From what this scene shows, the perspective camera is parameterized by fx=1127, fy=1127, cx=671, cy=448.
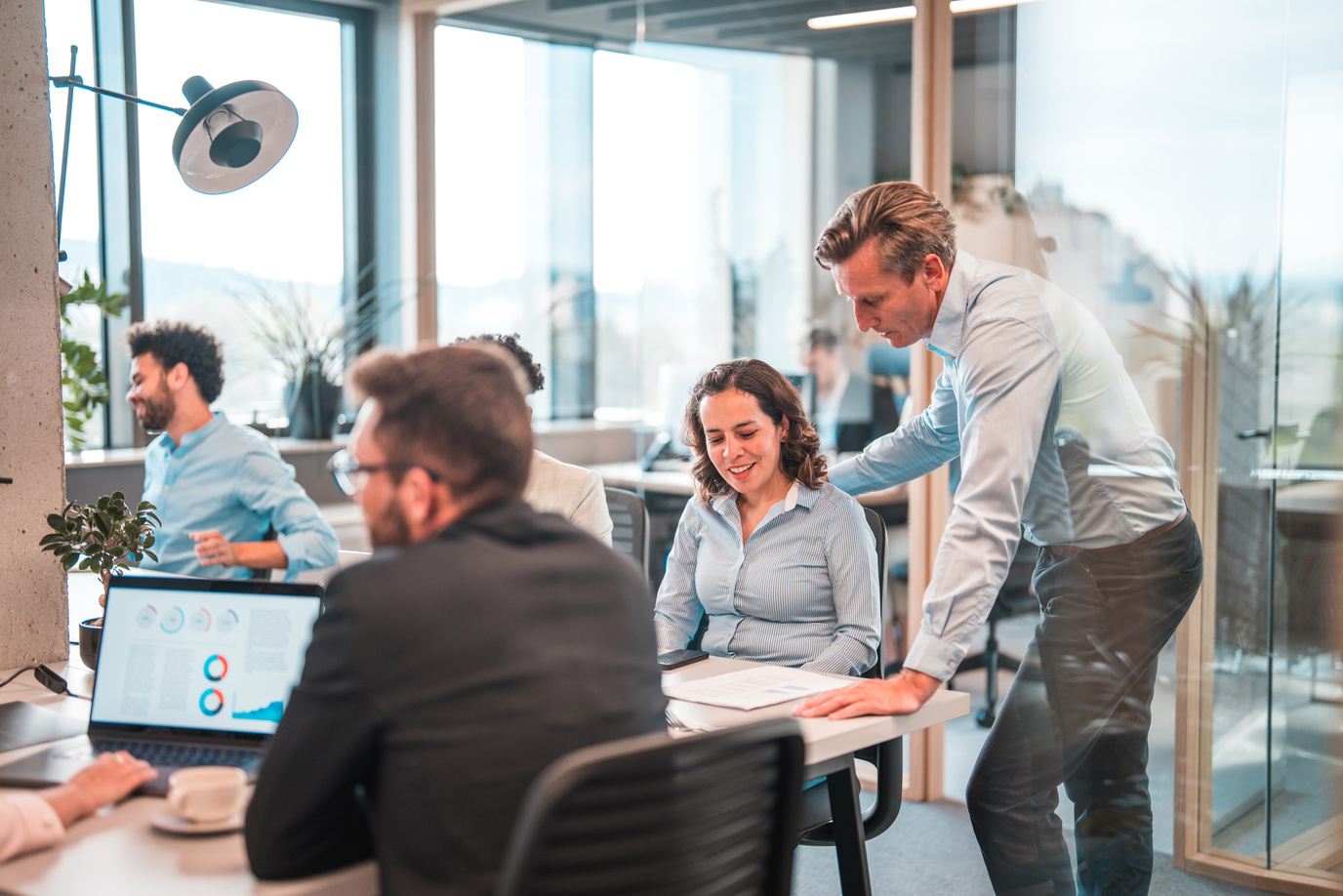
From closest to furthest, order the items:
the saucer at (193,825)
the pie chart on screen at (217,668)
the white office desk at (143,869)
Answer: the white office desk at (143,869)
the saucer at (193,825)
the pie chart on screen at (217,668)

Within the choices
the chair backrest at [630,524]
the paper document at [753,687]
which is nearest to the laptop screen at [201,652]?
the paper document at [753,687]

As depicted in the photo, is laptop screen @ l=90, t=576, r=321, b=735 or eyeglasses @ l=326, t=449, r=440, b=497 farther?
laptop screen @ l=90, t=576, r=321, b=735

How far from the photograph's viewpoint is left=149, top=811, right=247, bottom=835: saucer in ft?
4.35

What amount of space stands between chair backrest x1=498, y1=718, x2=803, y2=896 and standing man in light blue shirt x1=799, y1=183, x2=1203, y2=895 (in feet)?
1.55

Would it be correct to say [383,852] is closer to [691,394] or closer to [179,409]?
[691,394]

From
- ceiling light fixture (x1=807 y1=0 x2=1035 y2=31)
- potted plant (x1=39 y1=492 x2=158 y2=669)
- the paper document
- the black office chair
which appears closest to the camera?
the paper document

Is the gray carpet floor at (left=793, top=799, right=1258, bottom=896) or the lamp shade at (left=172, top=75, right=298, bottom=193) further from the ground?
the lamp shade at (left=172, top=75, right=298, bottom=193)

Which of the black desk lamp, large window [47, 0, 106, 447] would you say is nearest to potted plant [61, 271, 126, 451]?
large window [47, 0, 106, 447]

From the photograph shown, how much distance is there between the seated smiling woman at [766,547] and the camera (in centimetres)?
228

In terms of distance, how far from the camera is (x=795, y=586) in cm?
229

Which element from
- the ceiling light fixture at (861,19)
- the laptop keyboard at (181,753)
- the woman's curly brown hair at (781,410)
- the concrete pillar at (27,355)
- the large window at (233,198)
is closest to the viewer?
the laptop keyboard at (181,753)

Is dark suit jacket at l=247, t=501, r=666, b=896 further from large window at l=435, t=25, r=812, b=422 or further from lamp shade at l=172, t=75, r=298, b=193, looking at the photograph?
large window at l=435, t=25, r=812, b=422

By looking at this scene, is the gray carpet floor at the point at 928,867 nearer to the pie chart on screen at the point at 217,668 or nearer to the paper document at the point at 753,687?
the paper document at the point at 753,687

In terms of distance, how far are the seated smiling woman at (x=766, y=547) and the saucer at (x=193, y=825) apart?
1.16m
